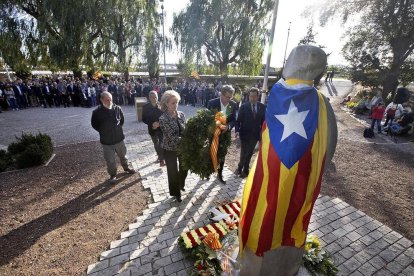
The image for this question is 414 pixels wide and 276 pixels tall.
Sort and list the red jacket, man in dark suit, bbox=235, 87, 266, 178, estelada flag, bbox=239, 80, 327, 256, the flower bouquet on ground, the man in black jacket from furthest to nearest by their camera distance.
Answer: the red jacket < man in dark suit, bbox=235, 87, 266, 178 < the man in black jacket < the flower bouquet on ground < estelada flag, bbox=239, 80, 327, 256

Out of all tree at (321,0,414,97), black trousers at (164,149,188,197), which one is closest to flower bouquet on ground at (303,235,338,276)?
black trousers at (164,149,188,197)

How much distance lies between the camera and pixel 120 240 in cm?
400

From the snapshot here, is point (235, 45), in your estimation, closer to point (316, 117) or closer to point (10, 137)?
point (10, 137)

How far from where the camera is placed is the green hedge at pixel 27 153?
671 cm

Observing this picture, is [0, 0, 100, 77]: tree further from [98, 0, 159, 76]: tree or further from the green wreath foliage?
the green wreath foliage

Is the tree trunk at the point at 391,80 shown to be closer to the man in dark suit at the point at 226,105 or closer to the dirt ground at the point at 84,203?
the dirt ground at the point at 84,203

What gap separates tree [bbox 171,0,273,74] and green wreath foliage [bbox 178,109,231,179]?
20.7 meters

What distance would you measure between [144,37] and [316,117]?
21.8m

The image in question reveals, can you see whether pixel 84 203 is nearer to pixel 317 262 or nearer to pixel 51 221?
pixel 51 221

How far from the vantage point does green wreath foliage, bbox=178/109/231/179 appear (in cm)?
441

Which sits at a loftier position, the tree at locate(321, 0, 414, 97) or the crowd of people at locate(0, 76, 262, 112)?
the tree at locate(321, 0, 414, 97)

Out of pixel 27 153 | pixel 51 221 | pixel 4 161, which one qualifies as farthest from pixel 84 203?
pixel 4 161

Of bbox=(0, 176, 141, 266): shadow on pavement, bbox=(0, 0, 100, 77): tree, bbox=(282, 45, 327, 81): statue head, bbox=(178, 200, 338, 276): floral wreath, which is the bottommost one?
bbox=(0, 176, 141, 266): shadow on pavement

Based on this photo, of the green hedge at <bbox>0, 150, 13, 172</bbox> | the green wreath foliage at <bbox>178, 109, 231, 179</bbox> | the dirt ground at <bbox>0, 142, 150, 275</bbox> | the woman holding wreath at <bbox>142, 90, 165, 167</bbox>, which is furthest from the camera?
the green hedge at <bbox>0, 150, 13, 172</bbox>
